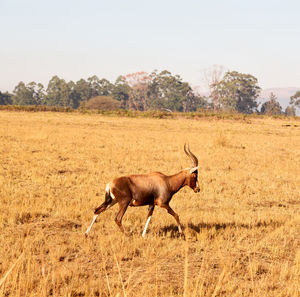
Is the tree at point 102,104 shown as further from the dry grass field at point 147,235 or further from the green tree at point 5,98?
the dry grass field at point 147,235

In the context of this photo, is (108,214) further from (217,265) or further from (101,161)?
(101,161)

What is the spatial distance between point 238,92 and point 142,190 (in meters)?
104

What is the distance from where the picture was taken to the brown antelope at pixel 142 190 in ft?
22.5

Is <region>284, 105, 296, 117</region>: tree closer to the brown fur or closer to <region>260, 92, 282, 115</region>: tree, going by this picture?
<region>260, 92, 282, 115</region>: tree

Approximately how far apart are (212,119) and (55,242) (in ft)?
171

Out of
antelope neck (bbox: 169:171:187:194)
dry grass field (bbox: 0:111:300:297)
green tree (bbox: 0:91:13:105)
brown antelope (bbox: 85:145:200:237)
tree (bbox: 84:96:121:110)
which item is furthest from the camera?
green tree (bbox: 0:91:13:105)

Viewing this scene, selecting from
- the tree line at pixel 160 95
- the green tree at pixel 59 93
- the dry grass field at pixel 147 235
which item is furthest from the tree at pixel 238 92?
the dry grass field at pixel 147 235

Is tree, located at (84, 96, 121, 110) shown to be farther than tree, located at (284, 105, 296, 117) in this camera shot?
No

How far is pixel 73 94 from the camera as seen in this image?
390 ft

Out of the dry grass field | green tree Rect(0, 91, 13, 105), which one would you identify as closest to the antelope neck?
the dry grass field

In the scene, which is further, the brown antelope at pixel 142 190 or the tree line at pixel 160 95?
the tree line at pixel 160 95

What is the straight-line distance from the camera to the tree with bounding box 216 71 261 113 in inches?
4131

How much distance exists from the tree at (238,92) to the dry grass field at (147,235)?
289 feet

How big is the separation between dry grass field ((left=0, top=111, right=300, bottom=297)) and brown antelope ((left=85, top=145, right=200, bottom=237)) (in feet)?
1.63
